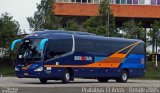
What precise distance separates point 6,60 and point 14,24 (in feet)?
16.8

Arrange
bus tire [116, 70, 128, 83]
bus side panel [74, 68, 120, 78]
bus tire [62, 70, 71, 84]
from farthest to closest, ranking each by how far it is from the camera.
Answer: bus tire [116, 70, 128, 83], bus side panel [74, 68, 120, 78], bus tire [62, 70, 71, 84]

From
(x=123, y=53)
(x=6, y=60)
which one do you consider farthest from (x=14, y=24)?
(x=123, y=53)

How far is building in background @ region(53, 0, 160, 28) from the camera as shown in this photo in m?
83.9

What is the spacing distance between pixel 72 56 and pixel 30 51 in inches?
118

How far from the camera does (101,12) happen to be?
71688mm

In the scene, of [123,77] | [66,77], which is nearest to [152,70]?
[123,77]

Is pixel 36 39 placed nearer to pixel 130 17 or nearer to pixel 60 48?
pixel 60 48

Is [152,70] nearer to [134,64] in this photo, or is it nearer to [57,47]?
[134,64]

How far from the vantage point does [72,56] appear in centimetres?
3456

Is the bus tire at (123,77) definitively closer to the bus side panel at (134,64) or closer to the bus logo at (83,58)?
the bus side panel at (134,64)

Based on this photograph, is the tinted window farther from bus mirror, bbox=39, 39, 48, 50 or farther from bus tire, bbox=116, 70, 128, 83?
bus tire, bbox=116, 70, 128, 83

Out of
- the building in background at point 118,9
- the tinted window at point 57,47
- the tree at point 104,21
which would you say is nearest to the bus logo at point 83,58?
the tinted window at point 57,47

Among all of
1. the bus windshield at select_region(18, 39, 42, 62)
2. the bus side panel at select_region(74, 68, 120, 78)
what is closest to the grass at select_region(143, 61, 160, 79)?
the bus side panel at select_region(74, 68, 120, 78)

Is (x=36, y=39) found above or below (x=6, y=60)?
above
